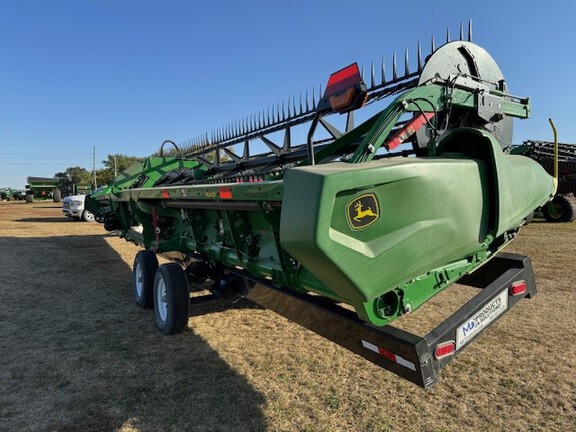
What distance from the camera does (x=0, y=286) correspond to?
228 inches

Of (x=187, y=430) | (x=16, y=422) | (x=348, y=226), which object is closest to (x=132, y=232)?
(x=16, y=422)

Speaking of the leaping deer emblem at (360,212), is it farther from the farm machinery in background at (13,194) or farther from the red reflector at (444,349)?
the farm machinery in background at (13,194)

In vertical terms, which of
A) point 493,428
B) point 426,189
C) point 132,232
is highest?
A: point 426,189

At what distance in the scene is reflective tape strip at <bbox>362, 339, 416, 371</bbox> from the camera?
187 centimetres

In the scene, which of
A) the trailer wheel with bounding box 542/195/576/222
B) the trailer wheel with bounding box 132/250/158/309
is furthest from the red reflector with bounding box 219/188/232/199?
the trailer wheel with bounding box 542/195/576/222

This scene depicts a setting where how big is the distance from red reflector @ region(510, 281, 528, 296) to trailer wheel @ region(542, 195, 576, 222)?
472 inches

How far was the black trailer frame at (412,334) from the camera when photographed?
6.17 ft

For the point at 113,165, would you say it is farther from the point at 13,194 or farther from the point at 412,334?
the point at 412,334

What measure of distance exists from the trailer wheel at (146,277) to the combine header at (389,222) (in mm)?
515

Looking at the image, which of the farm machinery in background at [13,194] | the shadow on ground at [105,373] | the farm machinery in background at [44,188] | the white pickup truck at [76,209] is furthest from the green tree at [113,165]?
the shadow on ground at [105,373]

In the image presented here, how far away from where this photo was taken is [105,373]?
10.3 feet

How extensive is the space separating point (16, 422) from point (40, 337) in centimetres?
151

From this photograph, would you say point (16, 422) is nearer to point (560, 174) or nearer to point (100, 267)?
point (100, 267)

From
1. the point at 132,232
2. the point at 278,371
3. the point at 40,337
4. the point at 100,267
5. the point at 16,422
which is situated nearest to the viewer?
the point at 16,422
